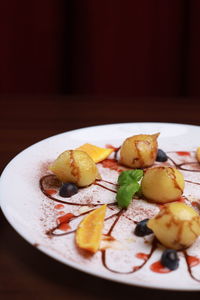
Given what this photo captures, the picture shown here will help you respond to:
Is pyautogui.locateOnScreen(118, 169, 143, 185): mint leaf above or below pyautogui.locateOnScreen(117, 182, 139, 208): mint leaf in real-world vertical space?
above

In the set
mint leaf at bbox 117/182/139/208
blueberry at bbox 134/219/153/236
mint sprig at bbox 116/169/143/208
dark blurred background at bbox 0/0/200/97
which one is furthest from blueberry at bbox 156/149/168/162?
dark blurred background at bbox 0/0/200/97

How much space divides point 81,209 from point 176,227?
0.80ft

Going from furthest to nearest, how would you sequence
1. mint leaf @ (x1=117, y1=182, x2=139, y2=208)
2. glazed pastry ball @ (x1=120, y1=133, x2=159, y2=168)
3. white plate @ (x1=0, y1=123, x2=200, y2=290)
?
glazed pastry ball @ (x1=120, y1=133, x2=159, y2=168) → mint leaf @ (x1=117, y1=182, x2=139, y2=208) → white plate @ (x1=0, y1=123, x2=200, y2=290)

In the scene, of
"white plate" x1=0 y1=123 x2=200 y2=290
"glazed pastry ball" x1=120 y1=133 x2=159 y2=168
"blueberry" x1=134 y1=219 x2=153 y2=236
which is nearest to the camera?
"white plate" x1=0 y1=123 x2=200 y2=290

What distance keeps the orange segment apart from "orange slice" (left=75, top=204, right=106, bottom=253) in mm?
317

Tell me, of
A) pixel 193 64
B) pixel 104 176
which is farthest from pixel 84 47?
pixel 104 176

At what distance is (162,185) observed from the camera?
3.65 ft

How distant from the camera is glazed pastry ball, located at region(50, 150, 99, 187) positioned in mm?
1165

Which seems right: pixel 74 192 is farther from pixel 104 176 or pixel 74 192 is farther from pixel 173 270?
pixel 173 270

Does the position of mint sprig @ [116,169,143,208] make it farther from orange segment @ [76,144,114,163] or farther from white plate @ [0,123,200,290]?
orange segment @ [76,144,114,163]

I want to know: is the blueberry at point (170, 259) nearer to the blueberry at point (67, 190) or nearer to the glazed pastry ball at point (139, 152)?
the blueberry at point (67, 190)

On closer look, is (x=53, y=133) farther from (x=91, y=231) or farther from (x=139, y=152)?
(x=91, y=231)

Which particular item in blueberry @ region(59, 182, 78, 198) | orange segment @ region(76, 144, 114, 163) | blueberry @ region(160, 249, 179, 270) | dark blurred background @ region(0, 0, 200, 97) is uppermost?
dark blurred background @ region(0, 0, 200, 97)

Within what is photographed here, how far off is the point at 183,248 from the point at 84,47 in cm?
156
